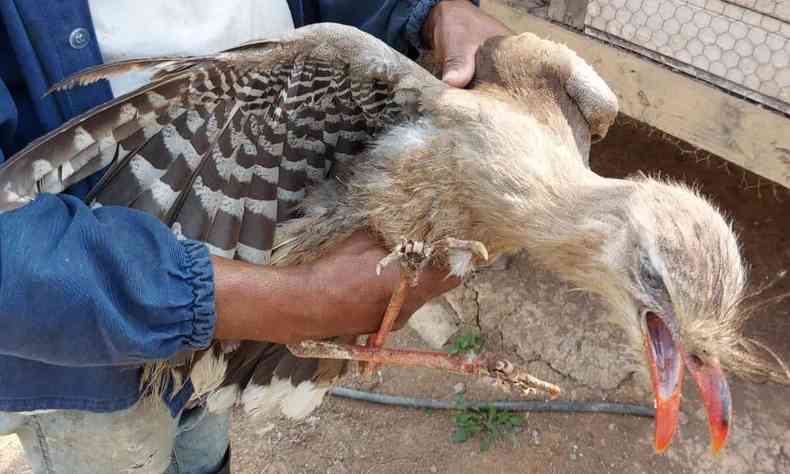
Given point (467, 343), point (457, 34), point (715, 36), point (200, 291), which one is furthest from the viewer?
point (467, 343)

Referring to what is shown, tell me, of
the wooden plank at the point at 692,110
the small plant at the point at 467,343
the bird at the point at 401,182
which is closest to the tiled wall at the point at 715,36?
the wooden plank at the point at 692,110

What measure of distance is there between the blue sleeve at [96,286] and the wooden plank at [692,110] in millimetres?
2232

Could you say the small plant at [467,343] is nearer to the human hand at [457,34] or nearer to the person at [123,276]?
the person at [123,276]

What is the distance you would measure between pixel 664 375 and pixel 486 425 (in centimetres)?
168

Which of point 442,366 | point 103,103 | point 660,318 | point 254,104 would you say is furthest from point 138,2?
point 660,318

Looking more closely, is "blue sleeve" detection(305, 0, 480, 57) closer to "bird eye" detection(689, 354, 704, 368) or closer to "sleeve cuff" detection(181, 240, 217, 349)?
"sleeve cuff" detection(181, 240, 217, 349)

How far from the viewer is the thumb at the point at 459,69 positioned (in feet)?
6.97

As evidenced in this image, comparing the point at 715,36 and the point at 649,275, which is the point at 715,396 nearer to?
the point at 649,275

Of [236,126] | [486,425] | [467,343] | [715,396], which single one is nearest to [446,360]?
[715,396]

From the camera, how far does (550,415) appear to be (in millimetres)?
3314

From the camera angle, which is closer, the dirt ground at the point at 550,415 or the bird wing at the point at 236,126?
the bird wing at the point at 236,126

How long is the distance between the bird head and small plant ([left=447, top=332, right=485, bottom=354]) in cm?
173

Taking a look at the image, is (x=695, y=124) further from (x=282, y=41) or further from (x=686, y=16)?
(x=282, y=41)

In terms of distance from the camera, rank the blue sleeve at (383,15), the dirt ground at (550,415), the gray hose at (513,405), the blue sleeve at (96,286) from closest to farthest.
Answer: the blue sleeve at (96,286) < the blue sleeve at (383,15) < the dirt ground at (550,415) < the gray hose at (513,405)
